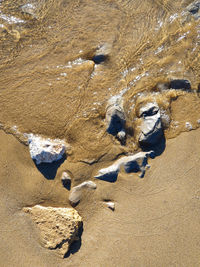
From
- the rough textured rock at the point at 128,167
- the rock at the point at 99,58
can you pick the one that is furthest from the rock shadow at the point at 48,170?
the rock at the point at 99,58

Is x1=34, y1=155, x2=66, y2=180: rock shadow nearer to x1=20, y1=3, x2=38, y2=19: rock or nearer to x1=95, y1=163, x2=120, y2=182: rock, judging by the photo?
x1=95, y1=163, x2=120, y2=182: rock

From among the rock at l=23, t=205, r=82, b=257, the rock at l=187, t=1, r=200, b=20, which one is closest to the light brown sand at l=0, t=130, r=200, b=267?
the rock at l=23, t=205, r=82, b=257

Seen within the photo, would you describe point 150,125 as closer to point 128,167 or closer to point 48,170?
point 128,167

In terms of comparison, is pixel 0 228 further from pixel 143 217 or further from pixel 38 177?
pixel 143 217

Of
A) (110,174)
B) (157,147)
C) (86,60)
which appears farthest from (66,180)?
(86,60)

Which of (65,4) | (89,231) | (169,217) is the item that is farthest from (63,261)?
(65,4)

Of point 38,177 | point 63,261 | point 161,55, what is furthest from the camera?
point 161,55
